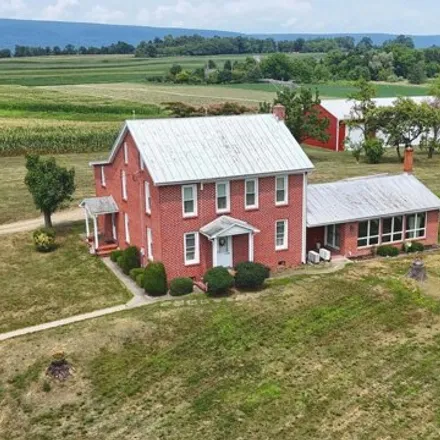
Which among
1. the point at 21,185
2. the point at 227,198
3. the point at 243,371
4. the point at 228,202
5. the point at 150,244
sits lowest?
the point at 243,371

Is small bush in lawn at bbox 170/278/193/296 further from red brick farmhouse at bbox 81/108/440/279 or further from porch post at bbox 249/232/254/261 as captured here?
porch post at bbox 249/232/254/261

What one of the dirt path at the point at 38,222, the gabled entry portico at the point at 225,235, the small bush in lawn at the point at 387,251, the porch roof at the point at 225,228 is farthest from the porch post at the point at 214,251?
the dirt path at the point at 38,222

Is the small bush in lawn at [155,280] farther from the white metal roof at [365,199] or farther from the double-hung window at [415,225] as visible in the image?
the double-hung window at [415,225]

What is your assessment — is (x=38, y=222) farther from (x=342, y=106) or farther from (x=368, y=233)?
(x=342, y=106)

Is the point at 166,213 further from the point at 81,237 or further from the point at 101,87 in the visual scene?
the point at 101,87

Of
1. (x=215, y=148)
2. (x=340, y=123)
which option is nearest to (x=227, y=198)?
(x=215, y=148)

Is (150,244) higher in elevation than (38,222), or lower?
higher
